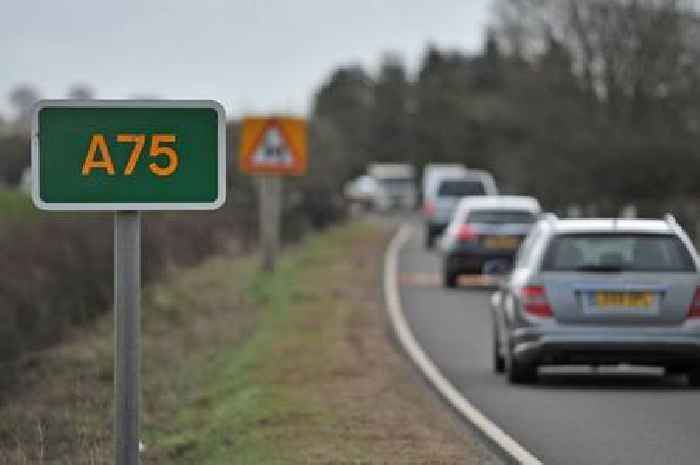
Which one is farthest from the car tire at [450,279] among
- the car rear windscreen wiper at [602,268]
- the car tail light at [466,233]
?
the car rear windscreen wiper at [602,268]

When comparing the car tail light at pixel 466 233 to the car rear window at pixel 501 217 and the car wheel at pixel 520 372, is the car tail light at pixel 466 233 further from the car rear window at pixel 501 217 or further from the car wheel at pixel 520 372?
the car wheel at pixel 520 372

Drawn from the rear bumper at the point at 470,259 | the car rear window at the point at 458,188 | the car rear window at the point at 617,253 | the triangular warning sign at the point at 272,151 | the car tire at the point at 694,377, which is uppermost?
the triangular warning sign at the point at 272,151

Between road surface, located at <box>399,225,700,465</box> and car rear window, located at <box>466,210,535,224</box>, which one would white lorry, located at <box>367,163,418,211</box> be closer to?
car rear window, located at <box>466,210,535,224</box>

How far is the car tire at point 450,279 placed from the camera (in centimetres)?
3288

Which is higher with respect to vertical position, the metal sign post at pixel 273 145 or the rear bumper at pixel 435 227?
the metal sign post at pixel 273 145

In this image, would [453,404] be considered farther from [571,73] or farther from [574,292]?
[571,73]

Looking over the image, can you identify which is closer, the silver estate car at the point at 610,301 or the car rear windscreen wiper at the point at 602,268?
the silver estate car at the point at 610,301

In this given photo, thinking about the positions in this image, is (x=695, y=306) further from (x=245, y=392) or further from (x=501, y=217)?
(x=501, y=217)

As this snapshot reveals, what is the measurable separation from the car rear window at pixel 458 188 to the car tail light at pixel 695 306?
3400 cm

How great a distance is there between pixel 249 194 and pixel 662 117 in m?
15.5

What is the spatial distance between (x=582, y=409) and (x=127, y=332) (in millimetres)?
7087

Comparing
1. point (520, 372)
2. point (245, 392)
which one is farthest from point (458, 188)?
point (245, 392)

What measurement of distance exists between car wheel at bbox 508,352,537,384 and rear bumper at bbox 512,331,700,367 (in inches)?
10.8

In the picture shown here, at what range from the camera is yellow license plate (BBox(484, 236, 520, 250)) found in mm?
32906
